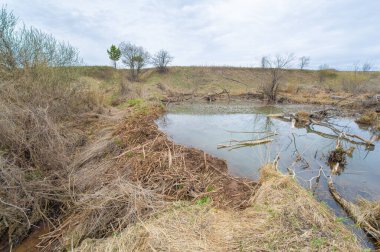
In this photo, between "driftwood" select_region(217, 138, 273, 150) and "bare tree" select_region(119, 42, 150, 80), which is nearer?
"driftwood" select_region(217, 138, 273, 150)

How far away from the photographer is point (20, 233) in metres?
3.19

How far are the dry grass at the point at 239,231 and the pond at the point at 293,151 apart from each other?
3.95ft

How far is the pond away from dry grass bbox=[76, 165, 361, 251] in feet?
3.95

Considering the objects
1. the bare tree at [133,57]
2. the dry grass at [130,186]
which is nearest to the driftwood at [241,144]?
the dry grass at [130,186]

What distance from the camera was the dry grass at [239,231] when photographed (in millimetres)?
2523

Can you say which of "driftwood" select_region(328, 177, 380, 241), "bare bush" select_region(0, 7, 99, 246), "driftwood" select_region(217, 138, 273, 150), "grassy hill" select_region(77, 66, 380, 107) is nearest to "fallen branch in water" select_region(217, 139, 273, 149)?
"driftwood" select_region(217, 138, 273, 150)

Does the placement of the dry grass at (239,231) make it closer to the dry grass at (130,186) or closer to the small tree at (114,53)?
the dry grass at (130,186)

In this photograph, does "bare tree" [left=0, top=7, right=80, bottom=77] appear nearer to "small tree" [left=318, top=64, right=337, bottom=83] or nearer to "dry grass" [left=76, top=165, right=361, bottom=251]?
"dry grass" [left=76, top=165, right=361, bottom=251]

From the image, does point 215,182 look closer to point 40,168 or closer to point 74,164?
point 74,164

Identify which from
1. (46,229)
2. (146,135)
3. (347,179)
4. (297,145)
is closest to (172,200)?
(46,229)

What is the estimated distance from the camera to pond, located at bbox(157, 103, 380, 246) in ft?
17.3

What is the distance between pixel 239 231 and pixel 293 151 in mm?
5473

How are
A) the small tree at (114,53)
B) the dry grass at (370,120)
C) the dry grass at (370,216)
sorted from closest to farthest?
1. the dry grass at (370,216)
2. the dry grass at (370,120)
3. the small tree at (114,53)

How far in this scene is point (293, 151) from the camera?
→ 7.43 meters
